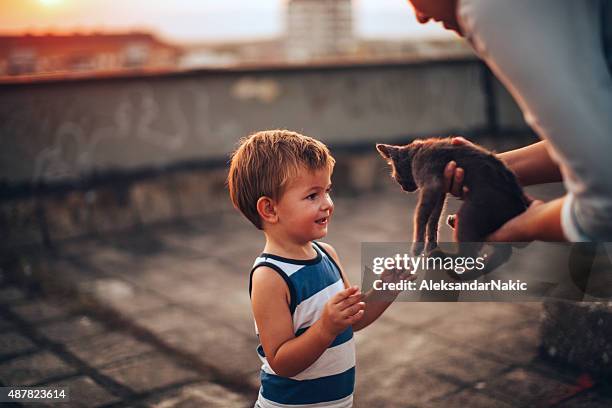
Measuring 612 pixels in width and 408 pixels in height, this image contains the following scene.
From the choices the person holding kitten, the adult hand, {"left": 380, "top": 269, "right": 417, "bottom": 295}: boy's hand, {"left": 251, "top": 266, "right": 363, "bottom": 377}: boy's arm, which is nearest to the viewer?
the person holding kitten

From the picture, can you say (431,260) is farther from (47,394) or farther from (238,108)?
(238,108)

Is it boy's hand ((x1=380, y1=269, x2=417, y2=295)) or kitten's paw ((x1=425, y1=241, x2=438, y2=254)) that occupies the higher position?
kitten's paw ((x1=425, y1=241, x2=438, y2=254))

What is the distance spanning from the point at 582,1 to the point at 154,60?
20.9m

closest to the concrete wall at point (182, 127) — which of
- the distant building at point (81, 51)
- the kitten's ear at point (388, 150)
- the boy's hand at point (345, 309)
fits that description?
the distant building at point (81, 51)

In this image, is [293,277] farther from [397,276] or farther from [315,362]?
[397,276]

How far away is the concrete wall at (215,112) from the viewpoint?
772cm

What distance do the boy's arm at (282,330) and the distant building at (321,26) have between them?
1378 inches

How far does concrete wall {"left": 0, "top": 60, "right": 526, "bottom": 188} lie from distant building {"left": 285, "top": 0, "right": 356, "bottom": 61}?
26998mm

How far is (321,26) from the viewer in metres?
37.2

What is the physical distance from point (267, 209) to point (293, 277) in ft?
0.70

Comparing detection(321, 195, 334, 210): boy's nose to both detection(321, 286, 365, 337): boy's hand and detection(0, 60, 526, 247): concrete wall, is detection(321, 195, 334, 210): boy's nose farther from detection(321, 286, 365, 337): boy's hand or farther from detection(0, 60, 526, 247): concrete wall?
detection(0, 60, 526, 247): concrete wall

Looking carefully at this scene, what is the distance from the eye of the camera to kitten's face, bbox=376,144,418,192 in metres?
1.61

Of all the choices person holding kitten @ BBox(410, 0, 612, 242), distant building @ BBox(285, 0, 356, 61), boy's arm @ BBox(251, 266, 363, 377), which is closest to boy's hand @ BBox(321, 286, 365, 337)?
boy's arm @ BBox(251, 266, 363, 377)

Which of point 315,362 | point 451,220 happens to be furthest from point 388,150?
point 315,362
